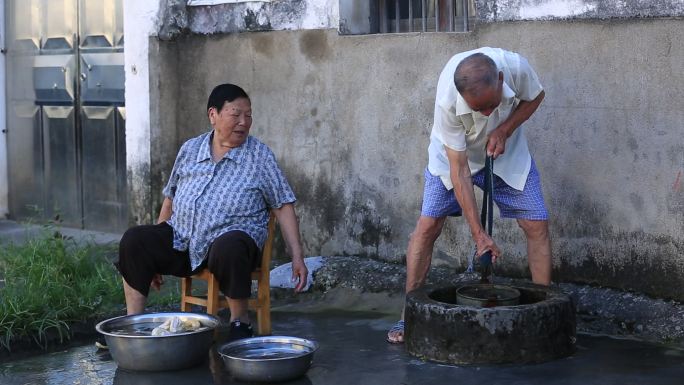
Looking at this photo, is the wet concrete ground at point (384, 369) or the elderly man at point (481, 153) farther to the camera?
the elderly man at point (481, 153)

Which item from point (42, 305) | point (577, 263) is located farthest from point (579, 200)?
point (42, 305)

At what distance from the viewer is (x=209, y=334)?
532 cm

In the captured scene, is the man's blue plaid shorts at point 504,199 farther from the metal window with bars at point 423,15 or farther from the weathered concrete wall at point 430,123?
the metal window with bars at point 423,15

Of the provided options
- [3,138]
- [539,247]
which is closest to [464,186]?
[539,247]

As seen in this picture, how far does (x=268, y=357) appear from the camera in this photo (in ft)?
16.9

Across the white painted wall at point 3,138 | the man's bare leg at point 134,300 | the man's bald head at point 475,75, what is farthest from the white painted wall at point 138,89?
the man's bald head at point 475,75

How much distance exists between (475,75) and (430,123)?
5.54 feet

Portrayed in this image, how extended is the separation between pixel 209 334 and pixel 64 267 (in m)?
1.87

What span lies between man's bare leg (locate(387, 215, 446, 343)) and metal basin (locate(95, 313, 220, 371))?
0.99 m

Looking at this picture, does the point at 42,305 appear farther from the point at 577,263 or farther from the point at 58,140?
the point at 58,140

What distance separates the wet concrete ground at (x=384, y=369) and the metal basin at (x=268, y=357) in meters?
0.12

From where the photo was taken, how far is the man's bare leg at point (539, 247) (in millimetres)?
5582

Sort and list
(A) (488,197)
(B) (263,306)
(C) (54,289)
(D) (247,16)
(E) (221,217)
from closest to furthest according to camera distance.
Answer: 1. (A) (488,197)
2. (E) (221,217)
3. (B) (263,306)
4. (C) (54,289)
5. (D) (247,16)

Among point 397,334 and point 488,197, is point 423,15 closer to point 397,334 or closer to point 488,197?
point 488,197
